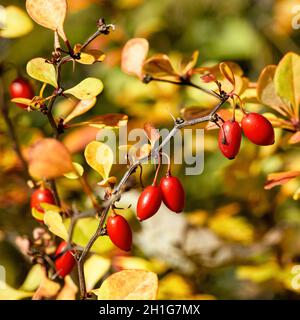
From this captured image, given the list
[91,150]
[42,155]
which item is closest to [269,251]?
[91,150]

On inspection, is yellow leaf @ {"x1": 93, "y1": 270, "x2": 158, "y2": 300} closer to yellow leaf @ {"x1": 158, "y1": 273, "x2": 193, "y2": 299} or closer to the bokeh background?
A: the bokeh background

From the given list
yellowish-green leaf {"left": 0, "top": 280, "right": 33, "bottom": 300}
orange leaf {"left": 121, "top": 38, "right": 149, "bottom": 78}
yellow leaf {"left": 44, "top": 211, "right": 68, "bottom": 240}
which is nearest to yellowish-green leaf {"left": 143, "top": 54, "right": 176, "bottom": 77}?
orange leaf {"left": 121, "top": 38, "right": 149, "bottom": 78}

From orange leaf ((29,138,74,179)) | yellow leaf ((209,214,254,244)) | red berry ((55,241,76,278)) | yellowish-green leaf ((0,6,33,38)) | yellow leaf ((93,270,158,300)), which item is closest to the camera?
orange leaf ((29,138,74,179))

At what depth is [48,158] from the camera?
82 centimetres

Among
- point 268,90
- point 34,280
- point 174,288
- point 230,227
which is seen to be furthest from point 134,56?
point 230,227

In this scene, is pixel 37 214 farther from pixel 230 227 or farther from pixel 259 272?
pixel 230 227

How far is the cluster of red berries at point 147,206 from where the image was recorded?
947 mm

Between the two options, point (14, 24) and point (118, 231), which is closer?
point (118, 231)

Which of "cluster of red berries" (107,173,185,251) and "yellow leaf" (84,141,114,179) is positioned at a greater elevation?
"yellow leaf" (84,141,114,179)

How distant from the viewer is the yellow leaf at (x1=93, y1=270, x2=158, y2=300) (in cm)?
93

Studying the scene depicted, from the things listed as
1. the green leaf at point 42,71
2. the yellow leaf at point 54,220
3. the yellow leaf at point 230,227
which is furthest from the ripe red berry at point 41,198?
the yellow leaf at point 230,227

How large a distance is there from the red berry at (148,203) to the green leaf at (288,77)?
1.03ft

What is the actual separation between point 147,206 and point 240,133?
177 millimetres

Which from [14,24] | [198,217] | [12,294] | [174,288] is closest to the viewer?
[12,294]
